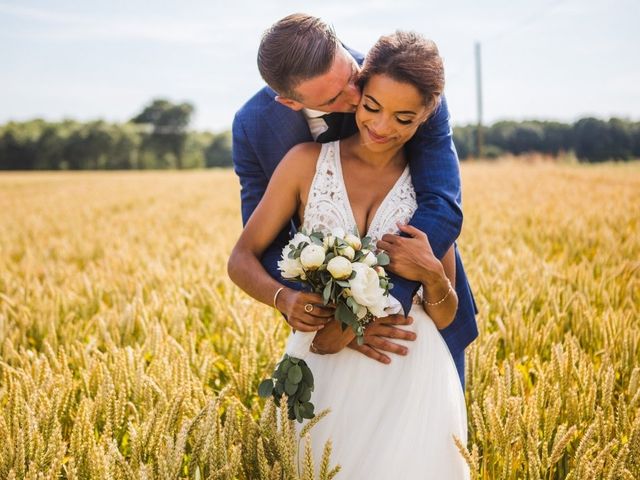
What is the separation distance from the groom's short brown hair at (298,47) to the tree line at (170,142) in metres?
28.2

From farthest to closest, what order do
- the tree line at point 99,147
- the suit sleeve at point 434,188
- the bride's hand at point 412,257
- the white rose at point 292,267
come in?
1. the tree line at point 99,147
2. the suit sleeve at point 434,188
3. the bride's hand at point 412,257
4. the white rose at point 292,267

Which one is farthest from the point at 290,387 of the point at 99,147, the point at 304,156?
the point at 99,147

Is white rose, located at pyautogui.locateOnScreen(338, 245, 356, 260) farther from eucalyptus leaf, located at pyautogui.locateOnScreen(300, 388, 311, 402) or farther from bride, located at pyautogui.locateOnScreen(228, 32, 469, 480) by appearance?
eucalyptus leaf, located at pyautogui.locateOnScreen(300, 388, 311, 402)

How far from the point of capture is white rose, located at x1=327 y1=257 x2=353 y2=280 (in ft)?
5.35

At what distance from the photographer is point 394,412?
190 centimetres

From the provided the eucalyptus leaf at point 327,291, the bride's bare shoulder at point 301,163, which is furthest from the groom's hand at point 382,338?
the bride's bare shoulder at point 301,163

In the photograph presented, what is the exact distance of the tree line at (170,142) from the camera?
29094 mm

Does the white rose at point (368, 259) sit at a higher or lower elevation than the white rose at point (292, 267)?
higher

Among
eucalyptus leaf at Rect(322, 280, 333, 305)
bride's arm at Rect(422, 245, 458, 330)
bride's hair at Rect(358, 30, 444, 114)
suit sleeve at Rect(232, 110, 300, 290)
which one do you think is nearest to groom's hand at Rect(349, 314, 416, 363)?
bride's arm at Rect(422, 245, 458, 330)

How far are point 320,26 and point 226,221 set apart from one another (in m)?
6.56

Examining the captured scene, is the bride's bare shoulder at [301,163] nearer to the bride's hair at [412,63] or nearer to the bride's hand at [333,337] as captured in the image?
the bride's hair at [412,63]

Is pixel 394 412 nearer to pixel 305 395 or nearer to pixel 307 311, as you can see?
pixel 305 395

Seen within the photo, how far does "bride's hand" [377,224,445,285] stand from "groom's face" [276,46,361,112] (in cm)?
52

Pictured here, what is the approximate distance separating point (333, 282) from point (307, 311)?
0.20 meters
